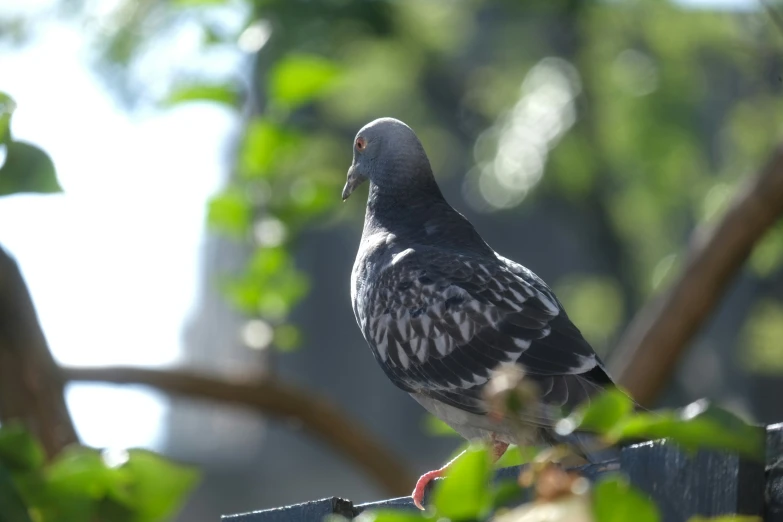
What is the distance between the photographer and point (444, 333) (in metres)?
4.63

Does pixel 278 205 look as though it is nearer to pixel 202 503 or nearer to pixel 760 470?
pixel 760 470

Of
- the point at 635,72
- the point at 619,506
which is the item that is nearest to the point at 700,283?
the point at 635,72

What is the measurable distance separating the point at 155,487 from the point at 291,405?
19.1 ft

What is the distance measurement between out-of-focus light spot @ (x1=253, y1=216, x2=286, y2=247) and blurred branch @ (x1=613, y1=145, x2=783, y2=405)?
2877mm

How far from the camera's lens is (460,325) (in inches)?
182

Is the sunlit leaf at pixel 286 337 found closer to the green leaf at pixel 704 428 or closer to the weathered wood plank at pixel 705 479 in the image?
the weathered wood plank at pixel 705 479

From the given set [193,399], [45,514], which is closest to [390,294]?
[45,514]

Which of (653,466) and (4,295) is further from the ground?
(4,295)

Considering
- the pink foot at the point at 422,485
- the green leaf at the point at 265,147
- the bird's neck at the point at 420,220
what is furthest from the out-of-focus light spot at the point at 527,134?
the pink foot at the point at 422,485

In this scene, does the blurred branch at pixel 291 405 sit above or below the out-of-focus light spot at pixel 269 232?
below

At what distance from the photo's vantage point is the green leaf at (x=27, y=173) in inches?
85.7

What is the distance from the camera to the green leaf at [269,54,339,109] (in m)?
6.30

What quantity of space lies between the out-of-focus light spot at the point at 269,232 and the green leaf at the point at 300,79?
0.87 metres

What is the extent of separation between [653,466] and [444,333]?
8.57 feet
